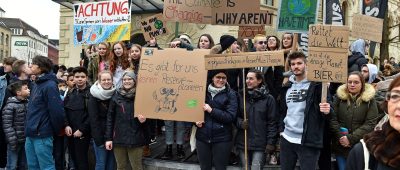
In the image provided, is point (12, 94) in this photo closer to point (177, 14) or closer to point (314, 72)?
point (177, 14)

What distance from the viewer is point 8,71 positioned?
326 inches

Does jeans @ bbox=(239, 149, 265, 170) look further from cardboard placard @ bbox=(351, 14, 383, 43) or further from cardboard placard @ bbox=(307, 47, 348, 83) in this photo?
cardboard placard @ bbox=(351, 14, 383, 43)

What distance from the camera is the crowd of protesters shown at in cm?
523

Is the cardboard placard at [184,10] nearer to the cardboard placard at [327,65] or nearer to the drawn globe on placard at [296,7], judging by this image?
the drawn globe on placard at [296,7]

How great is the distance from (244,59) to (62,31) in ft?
61.1

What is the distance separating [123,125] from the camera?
6059mm

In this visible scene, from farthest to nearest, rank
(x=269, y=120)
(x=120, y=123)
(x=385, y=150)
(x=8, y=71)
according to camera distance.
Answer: (x=8, y=71)
(x=120, y=123)
(x=269, y=120)
(x=385, y=150)

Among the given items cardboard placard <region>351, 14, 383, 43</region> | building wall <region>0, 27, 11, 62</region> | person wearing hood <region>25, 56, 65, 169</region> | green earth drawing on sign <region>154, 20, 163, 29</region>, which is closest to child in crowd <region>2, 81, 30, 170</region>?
person wearing hood <region>25, 56, 65, 169</region>

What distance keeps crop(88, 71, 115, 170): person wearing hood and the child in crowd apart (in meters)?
1.31

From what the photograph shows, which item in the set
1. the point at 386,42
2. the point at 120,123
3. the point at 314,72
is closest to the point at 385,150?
the point at 314,72

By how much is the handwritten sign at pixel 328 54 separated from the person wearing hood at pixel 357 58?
6.77 feet

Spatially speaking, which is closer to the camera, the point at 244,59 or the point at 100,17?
the point at 244,59

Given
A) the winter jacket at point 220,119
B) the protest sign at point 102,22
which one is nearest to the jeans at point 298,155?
the winter jacket at point 220,119

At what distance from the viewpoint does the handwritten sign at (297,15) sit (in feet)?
25.5
